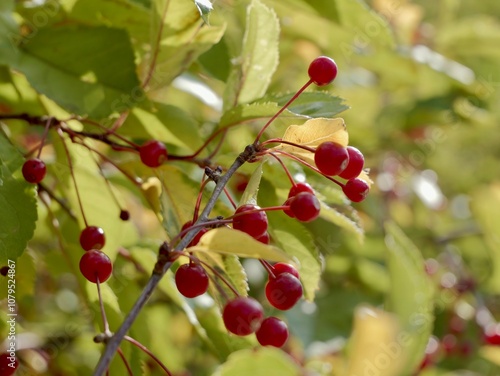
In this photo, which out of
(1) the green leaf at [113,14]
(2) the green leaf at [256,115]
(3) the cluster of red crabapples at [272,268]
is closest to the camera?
(3) the cluster of red crabapples at [272,268]

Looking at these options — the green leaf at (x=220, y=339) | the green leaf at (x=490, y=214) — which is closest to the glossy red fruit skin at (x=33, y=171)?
the green leaf at (x=220, y=339)

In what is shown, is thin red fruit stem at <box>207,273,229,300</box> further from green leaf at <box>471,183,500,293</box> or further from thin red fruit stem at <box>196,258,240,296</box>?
green leaf at <box>471,183,500,293</box>

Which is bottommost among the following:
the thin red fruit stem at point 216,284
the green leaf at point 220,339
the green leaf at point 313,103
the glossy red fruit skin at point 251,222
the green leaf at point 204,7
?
the green leaf at point 220,339

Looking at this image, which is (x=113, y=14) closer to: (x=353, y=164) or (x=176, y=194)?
(x=176, y=194)

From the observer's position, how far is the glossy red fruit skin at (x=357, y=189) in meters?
0.90

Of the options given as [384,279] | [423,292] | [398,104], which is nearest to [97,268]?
[423,292]

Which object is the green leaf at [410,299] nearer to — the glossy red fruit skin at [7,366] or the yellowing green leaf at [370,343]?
the yellowing green leaf at [370,343]

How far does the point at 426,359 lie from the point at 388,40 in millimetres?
766

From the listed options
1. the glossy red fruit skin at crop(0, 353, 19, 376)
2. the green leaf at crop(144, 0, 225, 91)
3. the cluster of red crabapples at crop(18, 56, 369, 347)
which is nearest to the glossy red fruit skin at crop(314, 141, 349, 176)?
the cluster of red crabapples at crop(18, 56, 369, 347)

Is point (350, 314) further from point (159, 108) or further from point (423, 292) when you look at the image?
point (159, 108)

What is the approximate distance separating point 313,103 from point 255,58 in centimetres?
16

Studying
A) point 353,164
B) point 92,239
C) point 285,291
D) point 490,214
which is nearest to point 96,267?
point 92,239

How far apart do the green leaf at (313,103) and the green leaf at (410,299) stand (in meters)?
0.26

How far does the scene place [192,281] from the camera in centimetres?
83
